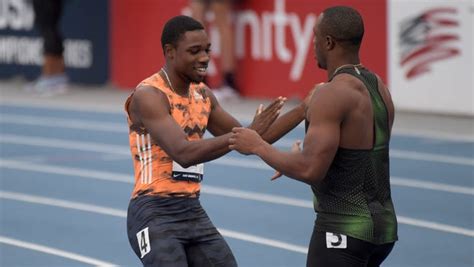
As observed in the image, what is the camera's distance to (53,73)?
17719mm

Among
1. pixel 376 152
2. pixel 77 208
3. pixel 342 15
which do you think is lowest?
pixel 77 208

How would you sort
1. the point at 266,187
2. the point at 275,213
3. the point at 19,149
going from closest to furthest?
the point at 275,213, the point at 266,187, the point at 19,149

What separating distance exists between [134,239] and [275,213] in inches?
154

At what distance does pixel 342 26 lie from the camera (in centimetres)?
471

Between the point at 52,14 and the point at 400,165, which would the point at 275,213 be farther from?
the point at 52,14

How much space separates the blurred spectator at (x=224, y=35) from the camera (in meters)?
15.6

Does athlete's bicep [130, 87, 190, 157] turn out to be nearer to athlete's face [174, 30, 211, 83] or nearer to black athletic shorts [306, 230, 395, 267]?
athlete's face [174, 30, 211, 83]

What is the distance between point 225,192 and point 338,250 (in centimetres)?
544

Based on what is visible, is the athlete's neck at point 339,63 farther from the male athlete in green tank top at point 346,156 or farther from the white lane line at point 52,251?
the white lane line at point 52,251

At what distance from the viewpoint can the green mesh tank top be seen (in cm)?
470

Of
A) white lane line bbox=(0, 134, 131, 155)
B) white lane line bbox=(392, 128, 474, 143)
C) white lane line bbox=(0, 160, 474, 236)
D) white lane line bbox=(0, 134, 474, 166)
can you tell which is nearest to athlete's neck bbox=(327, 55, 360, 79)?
white lane line bbox=(0, 160, 474, 236)

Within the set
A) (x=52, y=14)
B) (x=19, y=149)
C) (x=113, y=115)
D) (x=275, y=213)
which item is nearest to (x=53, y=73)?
(x=52, y=14)

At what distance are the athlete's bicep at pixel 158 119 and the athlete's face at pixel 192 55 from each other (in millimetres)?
162

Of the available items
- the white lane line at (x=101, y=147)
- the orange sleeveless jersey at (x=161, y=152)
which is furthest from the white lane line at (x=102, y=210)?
the orange sleeveless jersey at (x=161, y=152)
